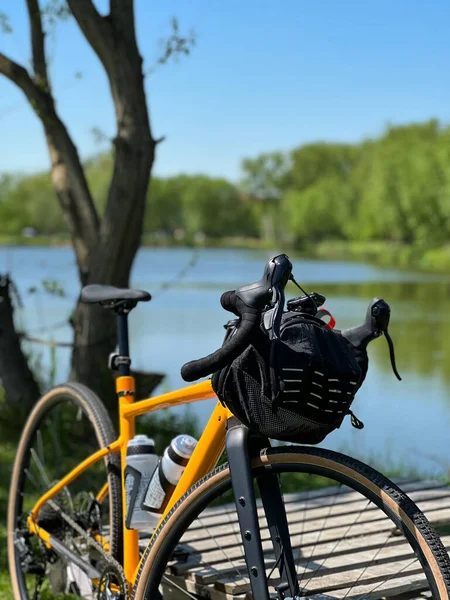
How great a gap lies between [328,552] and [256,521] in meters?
1.05

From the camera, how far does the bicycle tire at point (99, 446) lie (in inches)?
116

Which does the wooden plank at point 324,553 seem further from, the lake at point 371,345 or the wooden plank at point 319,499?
the lake at point 371,345

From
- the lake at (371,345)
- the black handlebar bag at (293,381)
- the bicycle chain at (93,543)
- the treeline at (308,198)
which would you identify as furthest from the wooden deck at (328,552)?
the treeline at (308,198)

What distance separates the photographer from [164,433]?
22.3 feet

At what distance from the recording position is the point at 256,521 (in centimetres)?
214

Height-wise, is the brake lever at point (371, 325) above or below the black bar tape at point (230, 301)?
below

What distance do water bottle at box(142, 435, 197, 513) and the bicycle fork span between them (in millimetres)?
384

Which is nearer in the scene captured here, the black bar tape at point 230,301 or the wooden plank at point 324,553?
the black bar tape at point 230,301

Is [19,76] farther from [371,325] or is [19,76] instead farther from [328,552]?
[371,325]

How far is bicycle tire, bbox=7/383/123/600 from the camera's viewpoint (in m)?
2.94

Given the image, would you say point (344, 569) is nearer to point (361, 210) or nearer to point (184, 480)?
point (184, 480)

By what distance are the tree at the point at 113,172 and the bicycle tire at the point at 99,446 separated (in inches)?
102

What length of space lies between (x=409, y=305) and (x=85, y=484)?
1515cm

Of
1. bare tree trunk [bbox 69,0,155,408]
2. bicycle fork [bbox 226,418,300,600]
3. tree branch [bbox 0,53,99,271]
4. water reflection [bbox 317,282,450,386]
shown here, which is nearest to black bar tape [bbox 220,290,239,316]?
bicycle fork [bbox 226,418,300,600]
